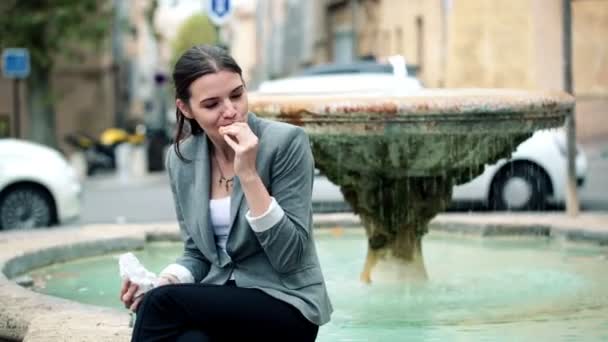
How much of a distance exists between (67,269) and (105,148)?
2680 cm

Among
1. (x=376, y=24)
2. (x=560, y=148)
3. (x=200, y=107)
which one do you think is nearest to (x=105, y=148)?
(x=376, y=24)

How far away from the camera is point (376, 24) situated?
43.0 meters

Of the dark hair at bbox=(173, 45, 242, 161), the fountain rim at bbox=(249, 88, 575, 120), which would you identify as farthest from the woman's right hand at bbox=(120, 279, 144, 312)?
the fountain rim at bbox=(249, 88, 575, 120)

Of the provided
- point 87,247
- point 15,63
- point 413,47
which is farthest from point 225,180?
point 413,47

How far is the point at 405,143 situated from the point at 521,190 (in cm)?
941

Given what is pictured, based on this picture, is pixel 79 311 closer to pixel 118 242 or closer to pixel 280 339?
pixel 280 339

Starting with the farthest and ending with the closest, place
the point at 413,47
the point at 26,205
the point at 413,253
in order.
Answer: the point at 413,47 < the point at 26,205 < the point at 413,253

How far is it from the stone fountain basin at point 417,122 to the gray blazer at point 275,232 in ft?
8.64

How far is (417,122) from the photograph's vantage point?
718 cm

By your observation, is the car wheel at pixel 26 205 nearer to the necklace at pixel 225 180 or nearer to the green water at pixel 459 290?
the green water at pixel 459 290

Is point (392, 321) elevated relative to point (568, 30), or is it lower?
lower

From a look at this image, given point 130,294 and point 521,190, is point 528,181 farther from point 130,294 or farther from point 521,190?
point 130,294

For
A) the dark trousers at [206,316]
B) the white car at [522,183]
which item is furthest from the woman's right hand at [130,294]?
the white car at [522,183]

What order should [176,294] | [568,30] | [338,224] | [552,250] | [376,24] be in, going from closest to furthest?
[176,294]
[552,250]
[338,224]
[568,30]
[376,24]
